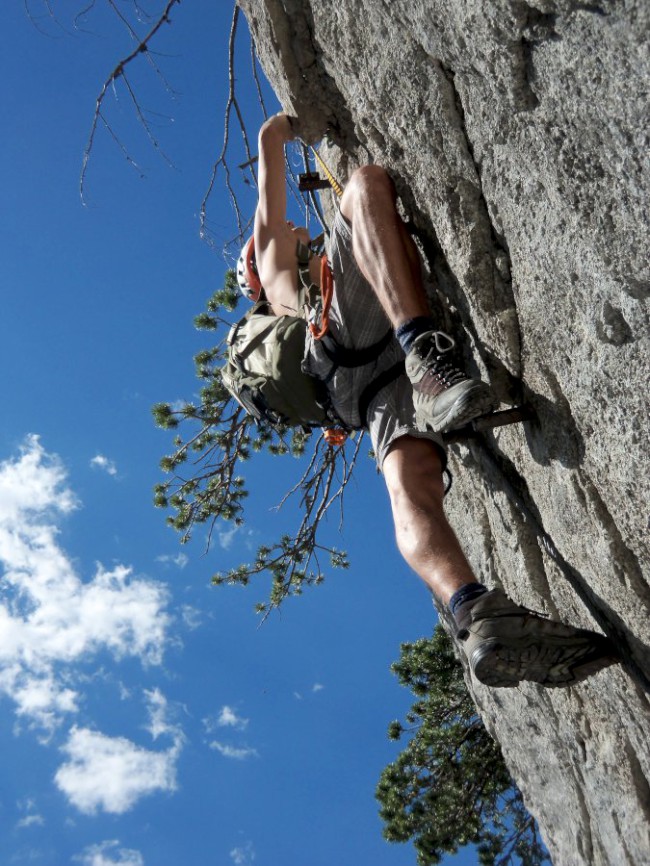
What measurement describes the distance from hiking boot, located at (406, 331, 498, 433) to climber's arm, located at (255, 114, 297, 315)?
105 cm

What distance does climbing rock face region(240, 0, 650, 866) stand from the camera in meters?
2.22

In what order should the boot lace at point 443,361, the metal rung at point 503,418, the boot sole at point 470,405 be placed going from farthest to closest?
1. the metal rung at point 503,418
2. the boot lace at point 443,361
3. the boot sole at point 470,405

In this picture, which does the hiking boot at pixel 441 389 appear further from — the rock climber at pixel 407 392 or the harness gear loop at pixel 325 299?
the harness gear loop at pixel 325 299

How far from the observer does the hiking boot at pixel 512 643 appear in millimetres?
→ 2465

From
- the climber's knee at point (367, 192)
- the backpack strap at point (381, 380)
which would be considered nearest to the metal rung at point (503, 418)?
the backpack strap at point (381, 380)

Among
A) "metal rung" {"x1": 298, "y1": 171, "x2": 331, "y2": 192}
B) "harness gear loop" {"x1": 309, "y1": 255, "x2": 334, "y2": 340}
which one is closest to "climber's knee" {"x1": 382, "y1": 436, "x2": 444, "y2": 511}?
"harness gear loop" {"x1": 309, "y1": 255, "x2": 334, "y2": 340}

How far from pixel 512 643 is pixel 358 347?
1415 mm

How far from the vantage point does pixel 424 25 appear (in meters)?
2.75

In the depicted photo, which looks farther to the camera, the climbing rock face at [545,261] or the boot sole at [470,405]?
the boot sole at [470,405]

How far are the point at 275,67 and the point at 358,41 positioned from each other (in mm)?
922

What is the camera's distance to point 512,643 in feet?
8.11

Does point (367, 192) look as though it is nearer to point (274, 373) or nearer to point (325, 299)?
point (325, 299)

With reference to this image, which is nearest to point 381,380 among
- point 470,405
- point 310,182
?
point 470,405

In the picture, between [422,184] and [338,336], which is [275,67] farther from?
[338,336]
